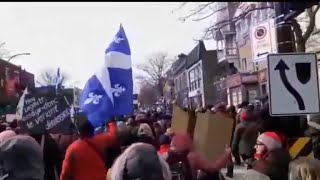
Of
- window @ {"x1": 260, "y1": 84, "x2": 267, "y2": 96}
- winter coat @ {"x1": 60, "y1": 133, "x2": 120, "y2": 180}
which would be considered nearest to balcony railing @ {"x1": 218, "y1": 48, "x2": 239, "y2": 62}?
window @ {"x1": 260, "y1": 84, "x2": 267, "y2": 96}

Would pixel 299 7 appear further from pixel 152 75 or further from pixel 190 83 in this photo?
pixel 152 75

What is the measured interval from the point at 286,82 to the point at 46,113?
16.0 ft

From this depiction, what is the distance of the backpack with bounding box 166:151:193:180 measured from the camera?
25.4 feet

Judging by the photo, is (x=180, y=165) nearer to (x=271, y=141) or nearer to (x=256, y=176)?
(x=271, y=141)

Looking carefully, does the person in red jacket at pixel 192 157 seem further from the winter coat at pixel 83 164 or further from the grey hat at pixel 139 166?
the grey hat at pixel 139 166

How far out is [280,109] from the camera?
7.64 m

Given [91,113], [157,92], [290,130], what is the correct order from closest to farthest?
1. [290,130]
2. [91,113]
3. [157,92]

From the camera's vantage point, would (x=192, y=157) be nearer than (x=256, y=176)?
No

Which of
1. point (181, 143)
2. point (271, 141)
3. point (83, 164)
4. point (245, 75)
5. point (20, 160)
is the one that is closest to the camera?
point (20, 160)

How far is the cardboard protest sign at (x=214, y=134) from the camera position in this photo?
7.33 m

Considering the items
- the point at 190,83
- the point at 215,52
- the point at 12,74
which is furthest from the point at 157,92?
the point at 12,74

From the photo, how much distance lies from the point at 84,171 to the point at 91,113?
2.67 metres

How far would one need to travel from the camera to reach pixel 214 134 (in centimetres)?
738

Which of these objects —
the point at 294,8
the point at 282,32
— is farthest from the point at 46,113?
the point at 294,8
